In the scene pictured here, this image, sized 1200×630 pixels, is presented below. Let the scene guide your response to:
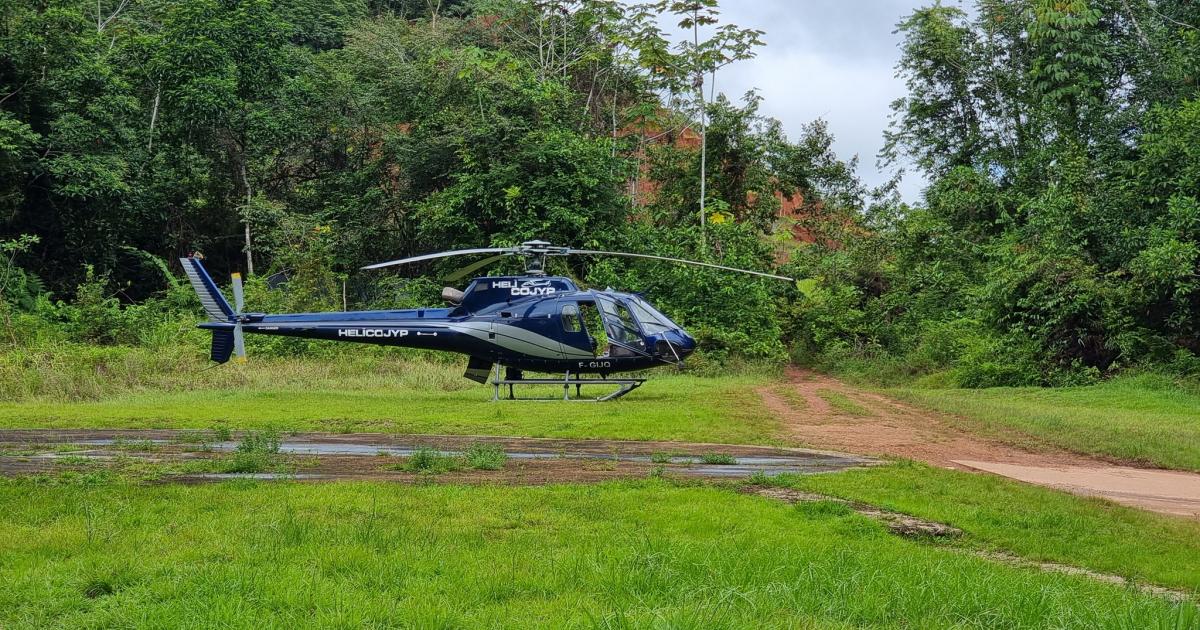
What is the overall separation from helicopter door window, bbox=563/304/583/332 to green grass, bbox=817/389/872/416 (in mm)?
4217

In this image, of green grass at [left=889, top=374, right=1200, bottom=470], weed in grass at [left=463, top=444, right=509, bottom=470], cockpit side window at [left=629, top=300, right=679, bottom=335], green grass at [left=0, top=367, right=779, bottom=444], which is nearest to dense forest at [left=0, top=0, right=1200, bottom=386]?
green grass at [left=889, top=374, right=1200, bottom=470]

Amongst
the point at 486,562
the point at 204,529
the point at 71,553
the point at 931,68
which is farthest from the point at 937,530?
the point at 931,68

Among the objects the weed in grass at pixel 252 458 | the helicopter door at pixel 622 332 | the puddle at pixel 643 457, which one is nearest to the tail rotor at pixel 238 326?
the puddle at pixel 643 457

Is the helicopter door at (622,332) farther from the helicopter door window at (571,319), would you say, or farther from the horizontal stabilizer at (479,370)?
the horizontal stabilizer at (479,370)

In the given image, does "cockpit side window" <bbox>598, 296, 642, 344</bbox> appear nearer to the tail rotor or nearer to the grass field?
the tail rotor

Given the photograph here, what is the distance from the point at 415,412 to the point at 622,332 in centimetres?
353

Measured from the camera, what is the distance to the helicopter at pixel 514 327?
1581 centimetres

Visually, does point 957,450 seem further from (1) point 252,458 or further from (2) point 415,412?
(2) point 415,412

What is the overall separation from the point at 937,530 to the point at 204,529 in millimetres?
4407

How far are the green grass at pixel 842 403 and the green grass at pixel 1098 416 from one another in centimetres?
117

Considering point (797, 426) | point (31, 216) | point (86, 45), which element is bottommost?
point (797, 426)

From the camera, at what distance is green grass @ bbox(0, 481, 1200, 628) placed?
3988 mm

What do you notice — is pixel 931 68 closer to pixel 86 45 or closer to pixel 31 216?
pixel 86 45

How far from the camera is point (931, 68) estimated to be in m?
32.1
